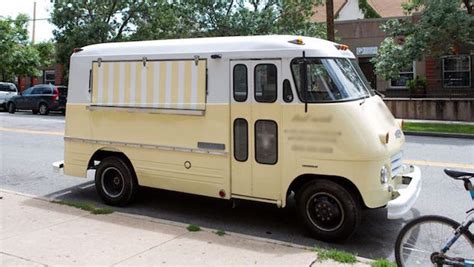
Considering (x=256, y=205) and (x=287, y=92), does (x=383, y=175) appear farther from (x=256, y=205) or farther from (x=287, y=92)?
(x=256, y=205)

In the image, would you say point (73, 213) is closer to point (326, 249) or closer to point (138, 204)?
point (138, 204)

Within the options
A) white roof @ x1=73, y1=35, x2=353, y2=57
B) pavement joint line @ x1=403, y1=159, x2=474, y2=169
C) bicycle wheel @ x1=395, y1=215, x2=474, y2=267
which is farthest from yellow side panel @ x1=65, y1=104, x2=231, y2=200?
pavement joint line @ x1=403, y1=159, x2=474, y2=169

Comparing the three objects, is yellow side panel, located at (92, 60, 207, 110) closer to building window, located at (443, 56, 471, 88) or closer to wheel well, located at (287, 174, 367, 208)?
wheel well, located at (287, 174, 367, 208)

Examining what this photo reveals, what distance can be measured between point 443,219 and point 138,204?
471 centimetres

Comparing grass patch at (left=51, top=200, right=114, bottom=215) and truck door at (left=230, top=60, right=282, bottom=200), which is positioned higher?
truck door at (left=230, top=60, right=282, bottom=200)

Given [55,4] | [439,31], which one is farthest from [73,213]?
[55,4]

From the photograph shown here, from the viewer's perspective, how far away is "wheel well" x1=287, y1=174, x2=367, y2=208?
5871mm

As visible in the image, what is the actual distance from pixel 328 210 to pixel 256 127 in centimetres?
131

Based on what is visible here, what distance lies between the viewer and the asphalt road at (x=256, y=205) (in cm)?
628

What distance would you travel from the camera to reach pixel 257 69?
20.5 ft

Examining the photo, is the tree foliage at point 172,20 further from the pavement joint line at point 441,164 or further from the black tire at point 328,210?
the black tire at point 328,210

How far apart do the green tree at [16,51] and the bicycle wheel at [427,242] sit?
117ft

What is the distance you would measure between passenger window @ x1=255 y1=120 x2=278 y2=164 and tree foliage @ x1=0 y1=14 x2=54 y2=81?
33567 mm

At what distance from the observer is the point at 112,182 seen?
773 centimetres
